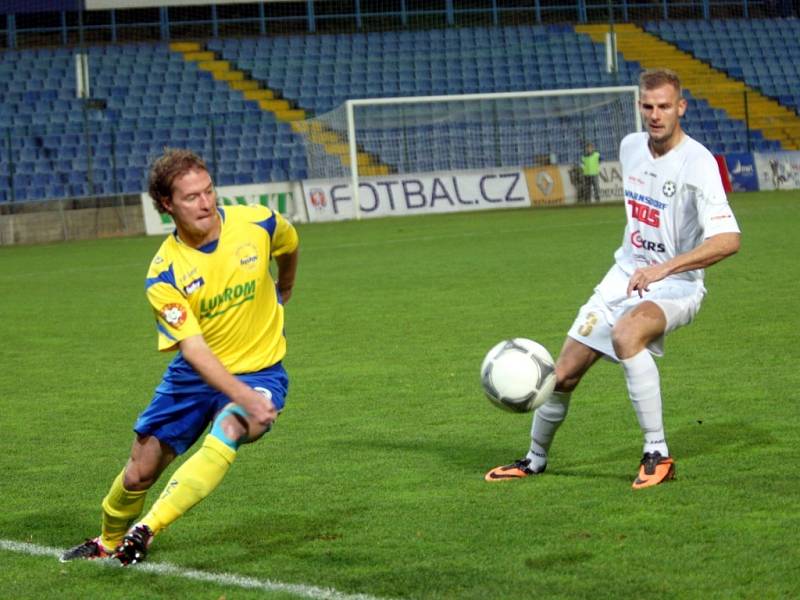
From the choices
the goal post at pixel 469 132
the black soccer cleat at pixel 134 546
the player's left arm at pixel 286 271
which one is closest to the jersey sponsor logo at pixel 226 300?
the player's left arm at pixel 286 271

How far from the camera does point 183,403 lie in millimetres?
5242

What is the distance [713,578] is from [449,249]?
1642 cm

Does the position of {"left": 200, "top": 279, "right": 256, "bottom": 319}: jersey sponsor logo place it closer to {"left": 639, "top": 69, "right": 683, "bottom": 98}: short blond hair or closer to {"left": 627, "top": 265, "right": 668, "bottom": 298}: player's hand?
{"left": 627, "top": 265, "right": 668, "bottom": 298}: player's hand

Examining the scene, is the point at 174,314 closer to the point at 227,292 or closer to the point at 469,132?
the point at 227,292

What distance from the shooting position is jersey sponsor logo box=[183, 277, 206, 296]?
16.6ft

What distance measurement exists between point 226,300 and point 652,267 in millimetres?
1958

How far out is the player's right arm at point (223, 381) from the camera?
4660mm

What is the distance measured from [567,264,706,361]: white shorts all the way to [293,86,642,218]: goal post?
24.0m

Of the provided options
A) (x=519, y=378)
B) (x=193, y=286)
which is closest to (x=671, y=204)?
(x=519, y=378)

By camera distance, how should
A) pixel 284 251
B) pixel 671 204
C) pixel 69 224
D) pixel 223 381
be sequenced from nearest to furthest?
pixel 223 381 < pixel 284 251 < pixel 671 204 < pixel 69 224

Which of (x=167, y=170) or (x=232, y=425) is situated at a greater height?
(x=167, y=170)

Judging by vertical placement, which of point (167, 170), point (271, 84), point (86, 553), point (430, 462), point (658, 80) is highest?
point (271, 84)

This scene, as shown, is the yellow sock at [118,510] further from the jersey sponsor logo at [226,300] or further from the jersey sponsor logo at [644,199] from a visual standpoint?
the jersey sponsor logo at [644,199]

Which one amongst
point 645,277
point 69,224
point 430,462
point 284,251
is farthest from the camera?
point 69,224
